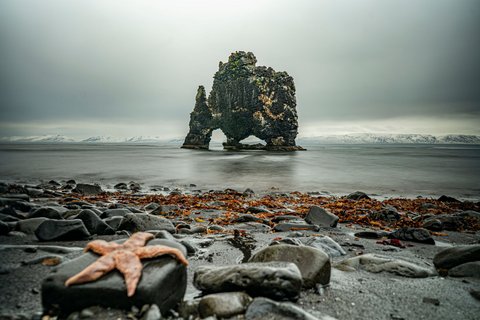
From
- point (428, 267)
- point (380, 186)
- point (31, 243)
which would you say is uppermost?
point (31, 243)

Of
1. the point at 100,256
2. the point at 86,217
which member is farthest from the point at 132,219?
the point at 100,256

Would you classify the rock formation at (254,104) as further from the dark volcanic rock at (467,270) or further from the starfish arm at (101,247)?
the starfish arm at (101,247)

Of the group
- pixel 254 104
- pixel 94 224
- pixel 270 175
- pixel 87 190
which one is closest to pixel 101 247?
pixel 94 224

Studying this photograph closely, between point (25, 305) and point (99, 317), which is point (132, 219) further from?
point (99, 317)

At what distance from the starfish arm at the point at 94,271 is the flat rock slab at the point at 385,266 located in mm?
3215

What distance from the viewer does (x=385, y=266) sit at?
396cm

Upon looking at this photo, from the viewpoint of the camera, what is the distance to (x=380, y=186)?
1875cm

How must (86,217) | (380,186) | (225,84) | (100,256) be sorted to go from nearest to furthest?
(100,256), (86,217), (380,186), (225,84)

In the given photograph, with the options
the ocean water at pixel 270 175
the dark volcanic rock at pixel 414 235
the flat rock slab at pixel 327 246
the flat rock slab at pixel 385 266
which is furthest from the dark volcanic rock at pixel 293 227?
the ocean water at pixel 270 175

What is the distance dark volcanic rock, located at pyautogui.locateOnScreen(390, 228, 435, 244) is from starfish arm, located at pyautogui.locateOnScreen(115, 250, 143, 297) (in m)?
5.55

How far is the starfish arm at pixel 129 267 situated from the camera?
250 cm

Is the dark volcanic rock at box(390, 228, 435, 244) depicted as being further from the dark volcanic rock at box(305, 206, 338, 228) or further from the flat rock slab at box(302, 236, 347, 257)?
the flat rock slab at box(302, 236, 347, 257)

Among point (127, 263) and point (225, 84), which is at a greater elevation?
point (225, 84)

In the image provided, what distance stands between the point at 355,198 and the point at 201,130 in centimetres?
8759
